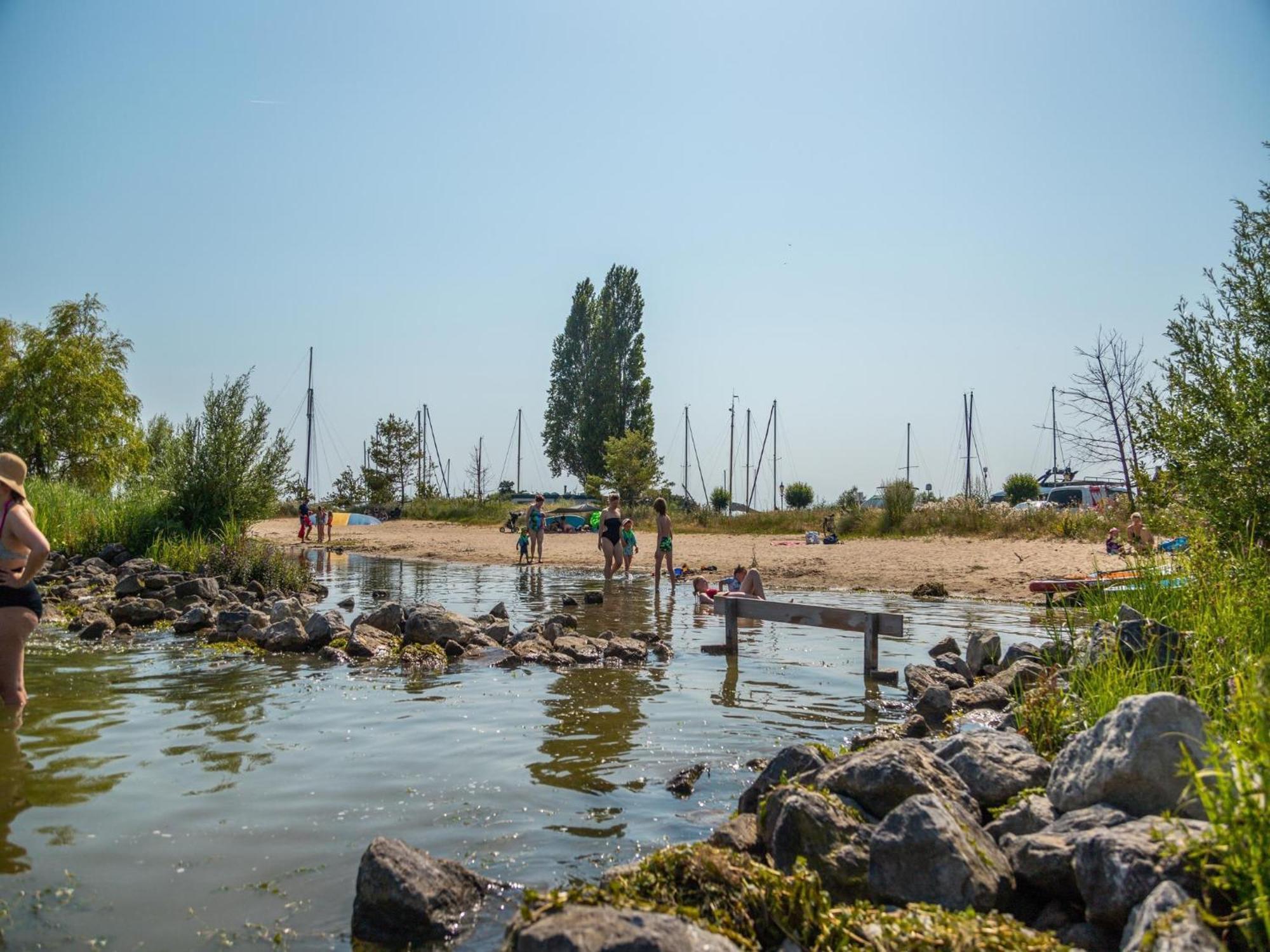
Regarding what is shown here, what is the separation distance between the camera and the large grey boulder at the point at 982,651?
11047 mm

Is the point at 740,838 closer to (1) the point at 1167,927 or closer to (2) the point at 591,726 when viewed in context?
(1) the point at 1167,927

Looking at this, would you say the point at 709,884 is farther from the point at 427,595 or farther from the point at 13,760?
the point at 427,595

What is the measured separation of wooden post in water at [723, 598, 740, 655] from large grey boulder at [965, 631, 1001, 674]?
3.03 metres

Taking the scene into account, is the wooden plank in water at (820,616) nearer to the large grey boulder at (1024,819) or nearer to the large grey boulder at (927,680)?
the large grey boulder at (927,680)

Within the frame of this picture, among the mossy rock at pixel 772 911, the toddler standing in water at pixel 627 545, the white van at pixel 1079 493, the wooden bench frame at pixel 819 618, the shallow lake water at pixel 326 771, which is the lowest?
the shallow lake water at pixel 326 771

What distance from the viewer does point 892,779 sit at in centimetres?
522

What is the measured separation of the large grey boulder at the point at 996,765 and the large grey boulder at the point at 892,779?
11cm

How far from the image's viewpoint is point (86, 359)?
33906mm

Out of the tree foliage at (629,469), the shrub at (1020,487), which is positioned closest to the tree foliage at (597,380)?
the tree foliage at (629,469)

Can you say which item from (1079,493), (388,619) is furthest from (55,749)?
(1079,493)

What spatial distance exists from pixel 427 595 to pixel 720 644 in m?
9.55

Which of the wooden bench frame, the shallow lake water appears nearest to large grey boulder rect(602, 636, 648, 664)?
the shallow lake water

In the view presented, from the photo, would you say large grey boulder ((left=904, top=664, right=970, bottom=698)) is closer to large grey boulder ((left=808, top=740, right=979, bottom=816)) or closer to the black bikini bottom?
large grey boulder ((left=808, top=740, right=979, bottom=816))

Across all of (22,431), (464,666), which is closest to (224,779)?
(464,666)
